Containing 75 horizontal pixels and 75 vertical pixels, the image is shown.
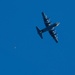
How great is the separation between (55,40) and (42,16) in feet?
28.1

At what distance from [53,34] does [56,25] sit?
5738 millimetres

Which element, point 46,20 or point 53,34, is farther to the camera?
point 53,34

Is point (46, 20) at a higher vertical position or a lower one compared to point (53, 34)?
higher

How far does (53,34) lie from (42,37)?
475 cm

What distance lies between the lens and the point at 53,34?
487ft

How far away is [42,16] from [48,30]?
4.41 m

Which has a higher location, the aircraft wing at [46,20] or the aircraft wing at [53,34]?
the aircraft wing at [46,20]

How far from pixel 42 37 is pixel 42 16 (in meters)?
6.07

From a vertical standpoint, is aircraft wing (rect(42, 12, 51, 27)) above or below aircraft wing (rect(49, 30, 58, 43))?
above

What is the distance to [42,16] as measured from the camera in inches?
5753

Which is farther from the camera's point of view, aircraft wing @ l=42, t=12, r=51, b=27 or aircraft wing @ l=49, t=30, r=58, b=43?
aircraft wing @ l=49, t=30, r=58, b=43

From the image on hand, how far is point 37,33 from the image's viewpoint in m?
146

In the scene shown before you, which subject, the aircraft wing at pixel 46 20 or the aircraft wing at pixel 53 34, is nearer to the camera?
the aircraft wing at pixel 46 20

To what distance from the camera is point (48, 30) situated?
14538 centimetres
